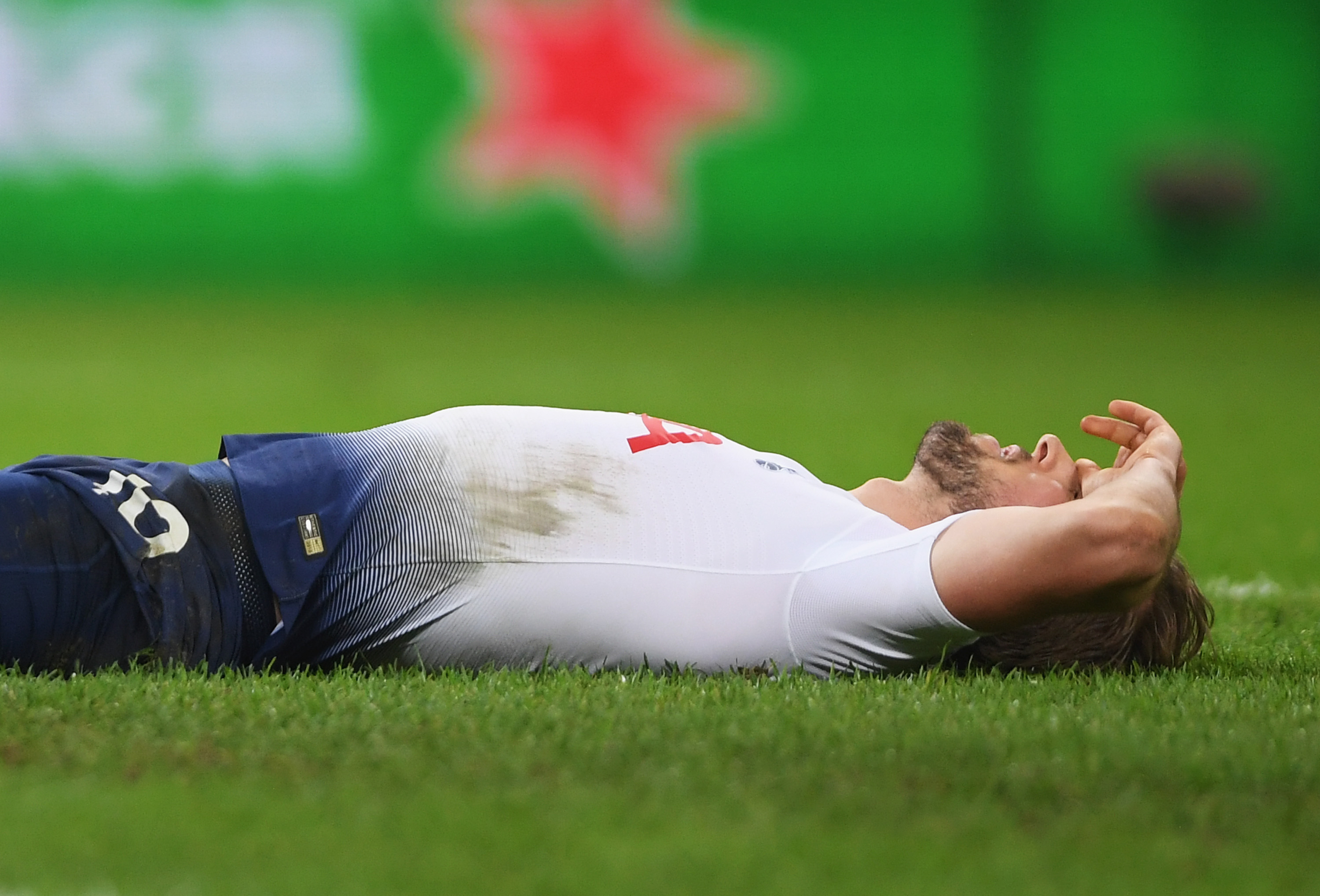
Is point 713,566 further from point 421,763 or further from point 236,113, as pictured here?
point 236,113

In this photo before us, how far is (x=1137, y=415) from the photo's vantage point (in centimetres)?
330

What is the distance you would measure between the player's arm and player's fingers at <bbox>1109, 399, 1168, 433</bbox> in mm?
417

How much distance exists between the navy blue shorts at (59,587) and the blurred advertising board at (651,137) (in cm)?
1150

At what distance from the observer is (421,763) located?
94.7 inches

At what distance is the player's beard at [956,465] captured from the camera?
10.5 feet

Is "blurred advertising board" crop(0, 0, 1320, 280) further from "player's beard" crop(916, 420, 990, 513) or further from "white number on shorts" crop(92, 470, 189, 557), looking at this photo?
"white number on shorts" crop(92, 470, 189, 557)

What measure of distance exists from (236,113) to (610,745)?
12585 mm

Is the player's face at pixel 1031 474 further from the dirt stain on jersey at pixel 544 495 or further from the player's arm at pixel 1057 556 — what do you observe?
the dirt stain on jersey at pixel 544 495

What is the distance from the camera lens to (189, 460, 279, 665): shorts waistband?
2883 mm

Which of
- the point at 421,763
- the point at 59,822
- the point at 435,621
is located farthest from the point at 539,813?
the point at 435,621

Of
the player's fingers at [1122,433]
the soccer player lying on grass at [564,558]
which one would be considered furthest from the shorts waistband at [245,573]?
the player's fingers at [1122,433]

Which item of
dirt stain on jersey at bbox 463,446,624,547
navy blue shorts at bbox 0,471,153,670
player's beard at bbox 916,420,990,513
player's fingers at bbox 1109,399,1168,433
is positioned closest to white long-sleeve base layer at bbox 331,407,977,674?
dirt stain on jersey at bbox 463,446,624,547

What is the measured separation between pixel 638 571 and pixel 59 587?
958 mm

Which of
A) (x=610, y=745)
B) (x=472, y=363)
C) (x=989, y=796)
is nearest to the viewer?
(x=989, y=796)
